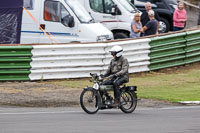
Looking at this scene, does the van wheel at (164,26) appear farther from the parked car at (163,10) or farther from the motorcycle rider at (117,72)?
the motorcycle rider at (117,72)

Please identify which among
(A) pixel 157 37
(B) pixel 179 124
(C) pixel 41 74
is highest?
(A) pixel 157 37

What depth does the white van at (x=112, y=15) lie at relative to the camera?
22.3 meters

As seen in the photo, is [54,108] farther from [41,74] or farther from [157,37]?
[157,37]

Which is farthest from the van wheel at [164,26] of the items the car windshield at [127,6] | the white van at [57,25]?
the white van at [57,25]

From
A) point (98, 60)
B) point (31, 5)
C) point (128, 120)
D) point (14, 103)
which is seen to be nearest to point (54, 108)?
point (14, 103)

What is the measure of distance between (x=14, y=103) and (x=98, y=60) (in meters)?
4.98

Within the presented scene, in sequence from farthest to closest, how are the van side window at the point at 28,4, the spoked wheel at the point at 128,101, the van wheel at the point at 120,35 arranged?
the van wheel at the point at 120,35
the van side window at the point at 28,4
the spoked wheel at the point at 128,101

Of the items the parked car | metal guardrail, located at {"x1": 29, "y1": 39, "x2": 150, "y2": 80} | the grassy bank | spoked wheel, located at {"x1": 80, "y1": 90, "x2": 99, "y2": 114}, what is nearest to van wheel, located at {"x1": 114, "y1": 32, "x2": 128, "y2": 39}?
the grassy bank

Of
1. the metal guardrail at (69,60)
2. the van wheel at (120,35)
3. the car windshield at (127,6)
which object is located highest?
the car windshield at (127,6)

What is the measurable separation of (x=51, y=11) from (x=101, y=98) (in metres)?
7.70

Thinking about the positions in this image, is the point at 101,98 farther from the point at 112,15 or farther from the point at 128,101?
the point at 112,15

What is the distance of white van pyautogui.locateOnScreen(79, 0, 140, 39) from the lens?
2234 centimetres

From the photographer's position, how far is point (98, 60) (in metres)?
18.2

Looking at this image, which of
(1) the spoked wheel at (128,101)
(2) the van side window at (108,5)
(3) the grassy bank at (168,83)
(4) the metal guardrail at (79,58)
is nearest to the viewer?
(1) the spoked wheel at (128,101)
